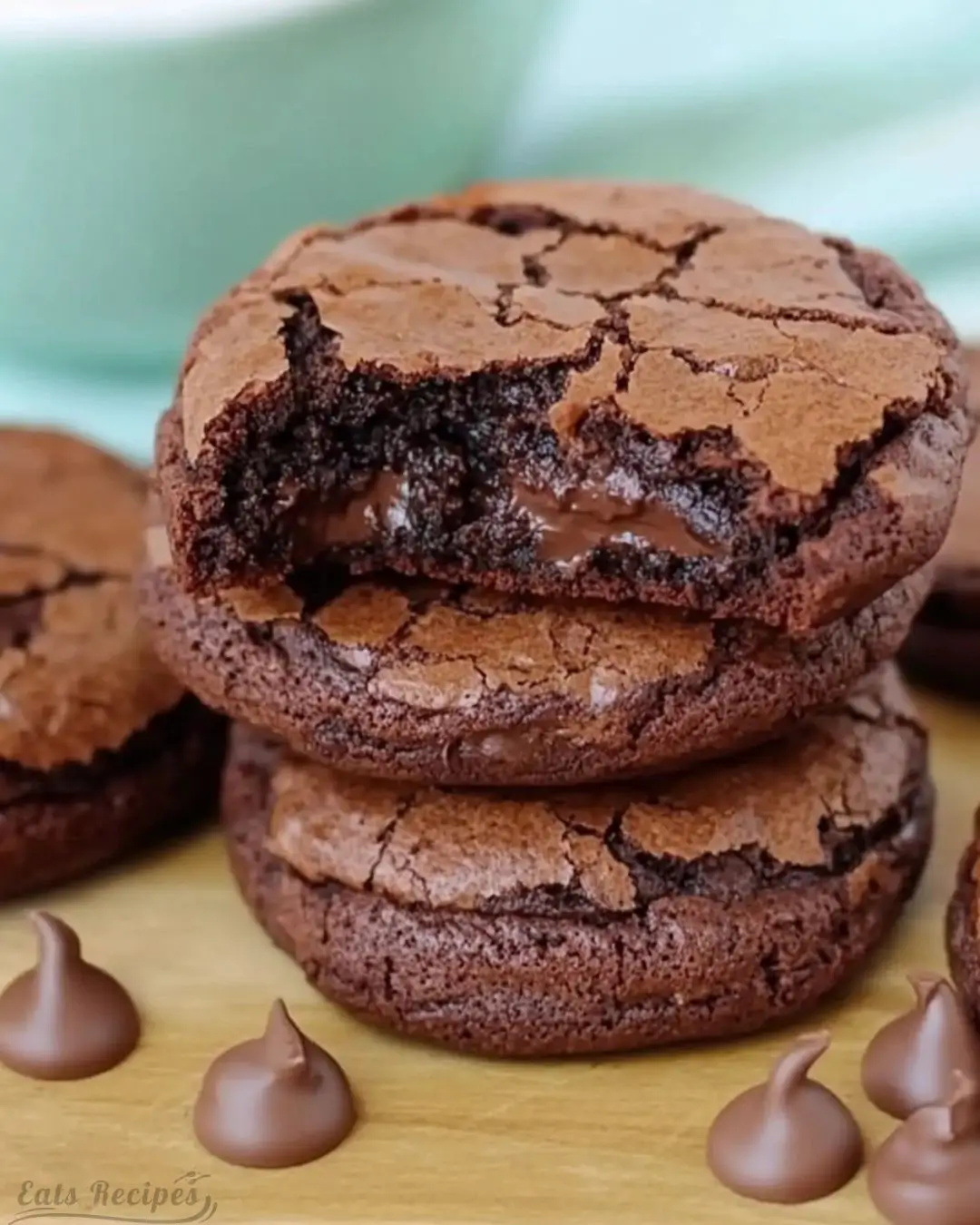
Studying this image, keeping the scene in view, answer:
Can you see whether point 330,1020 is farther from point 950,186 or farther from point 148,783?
point 950,186

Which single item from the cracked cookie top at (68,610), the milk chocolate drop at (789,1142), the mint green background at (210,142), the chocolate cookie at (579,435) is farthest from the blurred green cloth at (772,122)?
the milk chocolate drop at (789,1142)

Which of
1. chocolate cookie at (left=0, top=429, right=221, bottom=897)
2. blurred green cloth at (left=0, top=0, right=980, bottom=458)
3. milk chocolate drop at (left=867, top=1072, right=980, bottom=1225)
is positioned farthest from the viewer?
blurred green cloth at (left=0, top=0, right=980, bottom=458)

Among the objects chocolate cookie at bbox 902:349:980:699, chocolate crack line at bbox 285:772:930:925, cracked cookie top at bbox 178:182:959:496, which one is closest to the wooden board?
chocolate crack line at bbox 285:772:930:925

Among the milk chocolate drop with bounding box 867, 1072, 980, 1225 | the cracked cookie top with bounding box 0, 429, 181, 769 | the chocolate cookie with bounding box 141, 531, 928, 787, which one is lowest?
the cracked cookie top with bounding box 0, 429, 181, 769

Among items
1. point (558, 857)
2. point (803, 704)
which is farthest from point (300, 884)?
point (803, 704)

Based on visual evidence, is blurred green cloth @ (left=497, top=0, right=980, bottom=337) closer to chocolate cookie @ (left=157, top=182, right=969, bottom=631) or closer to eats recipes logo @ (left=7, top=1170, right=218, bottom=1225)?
chocolate cookie @ (left=157, top=182, right=969, bottom=631)

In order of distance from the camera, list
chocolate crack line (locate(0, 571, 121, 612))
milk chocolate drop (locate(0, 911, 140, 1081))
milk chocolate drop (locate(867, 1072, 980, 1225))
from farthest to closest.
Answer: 1. chocolate crack line (locate(0, 571, 121, 612))
2. milk chocolate drop (locate(0, 911, 140, 1081))
3. milk chocolate drop (locate(867, 1072, 980, 1225))
